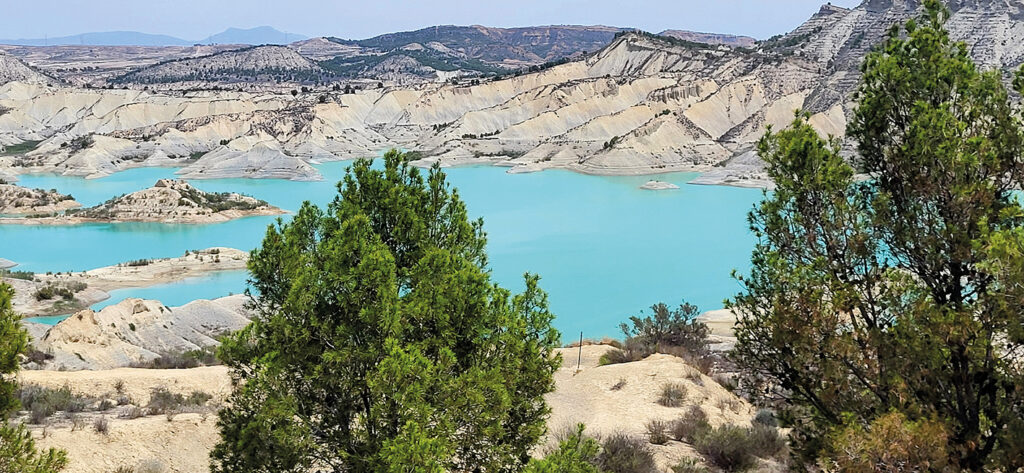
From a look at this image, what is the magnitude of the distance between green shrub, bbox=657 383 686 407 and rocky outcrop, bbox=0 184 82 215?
39754 millimetres

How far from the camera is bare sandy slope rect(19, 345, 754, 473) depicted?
25.9 ft

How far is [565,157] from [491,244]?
2802cm

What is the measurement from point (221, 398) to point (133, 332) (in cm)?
695

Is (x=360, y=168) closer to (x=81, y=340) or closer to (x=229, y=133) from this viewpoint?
(x=81, y=340)

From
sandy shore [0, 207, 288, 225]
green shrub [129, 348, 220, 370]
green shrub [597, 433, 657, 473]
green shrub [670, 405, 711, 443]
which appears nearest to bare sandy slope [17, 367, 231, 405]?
green shrub [129, 348, 220, 370]

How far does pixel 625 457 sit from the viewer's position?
8406 millimetres

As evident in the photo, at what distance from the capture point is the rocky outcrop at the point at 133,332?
14.2 m

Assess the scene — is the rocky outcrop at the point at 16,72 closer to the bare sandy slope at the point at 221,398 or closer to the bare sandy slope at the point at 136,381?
the bare sandy slope at the point at 136,381

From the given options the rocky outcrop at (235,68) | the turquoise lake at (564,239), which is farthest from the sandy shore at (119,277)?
the rocky outcrop at (235,68)

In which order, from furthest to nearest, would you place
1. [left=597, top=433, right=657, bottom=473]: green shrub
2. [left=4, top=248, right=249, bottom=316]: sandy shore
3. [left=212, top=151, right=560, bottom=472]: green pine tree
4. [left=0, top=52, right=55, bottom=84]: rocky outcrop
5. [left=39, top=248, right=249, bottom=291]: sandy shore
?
[left=0, top=52, right=55, bottom=84]: rocky outcrop, [left=39, top=248, right=249, bottom=291]: sandy shore, [left=4, top=248, right=249, bottom=316]: sandy shore, [left=597, top=433, right=657, bottom=473]: green shrub, [left=212, top=151, right=560, bottom=472]: green pine tree

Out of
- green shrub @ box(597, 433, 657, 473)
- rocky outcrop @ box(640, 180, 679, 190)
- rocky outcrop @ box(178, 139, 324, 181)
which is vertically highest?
green shrub @ box(597, 433, 657, 473)

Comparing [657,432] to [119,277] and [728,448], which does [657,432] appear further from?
[119,277]

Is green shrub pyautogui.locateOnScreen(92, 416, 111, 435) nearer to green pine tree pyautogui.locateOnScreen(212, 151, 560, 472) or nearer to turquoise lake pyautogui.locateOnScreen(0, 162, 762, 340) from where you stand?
green pine tree pyautogui.locateOnScreen(212, 151, 560, 472)

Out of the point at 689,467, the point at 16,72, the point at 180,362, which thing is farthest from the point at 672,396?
the point at 16,72
